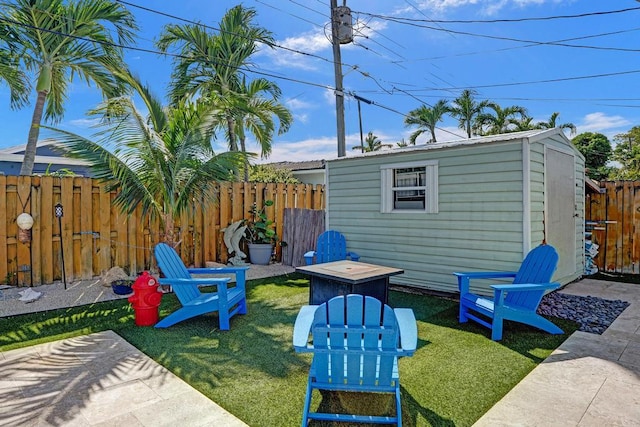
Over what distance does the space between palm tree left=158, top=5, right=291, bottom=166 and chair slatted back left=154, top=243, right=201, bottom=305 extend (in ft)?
22.5

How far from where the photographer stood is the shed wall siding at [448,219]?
5312 millimetres

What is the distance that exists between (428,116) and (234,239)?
13817 millimetres

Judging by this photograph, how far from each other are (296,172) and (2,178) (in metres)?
13.1

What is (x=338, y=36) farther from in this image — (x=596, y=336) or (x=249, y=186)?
(x=596, y=336)

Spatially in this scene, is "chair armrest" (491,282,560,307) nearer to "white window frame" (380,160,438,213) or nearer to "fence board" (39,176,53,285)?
"white window frame" (380,160,438,213)

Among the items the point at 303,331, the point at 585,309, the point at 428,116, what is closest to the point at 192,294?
the point at 303,331

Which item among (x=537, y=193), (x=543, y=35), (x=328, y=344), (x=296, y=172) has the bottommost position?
→ (x=328, y=344)

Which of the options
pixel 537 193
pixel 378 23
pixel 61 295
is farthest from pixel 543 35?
pixel 61 295

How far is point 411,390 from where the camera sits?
9.34ft

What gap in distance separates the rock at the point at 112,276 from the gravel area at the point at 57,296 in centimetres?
7

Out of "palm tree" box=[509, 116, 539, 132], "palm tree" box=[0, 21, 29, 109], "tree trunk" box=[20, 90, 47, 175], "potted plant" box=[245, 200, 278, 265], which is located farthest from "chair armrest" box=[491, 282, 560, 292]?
"palm tree" box=[509, 116, 539, 132]

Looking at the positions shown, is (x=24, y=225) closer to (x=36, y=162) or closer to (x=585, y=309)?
(x=585, y=309)

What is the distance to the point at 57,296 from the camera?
18.5ft

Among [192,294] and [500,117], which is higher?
[500,117]
